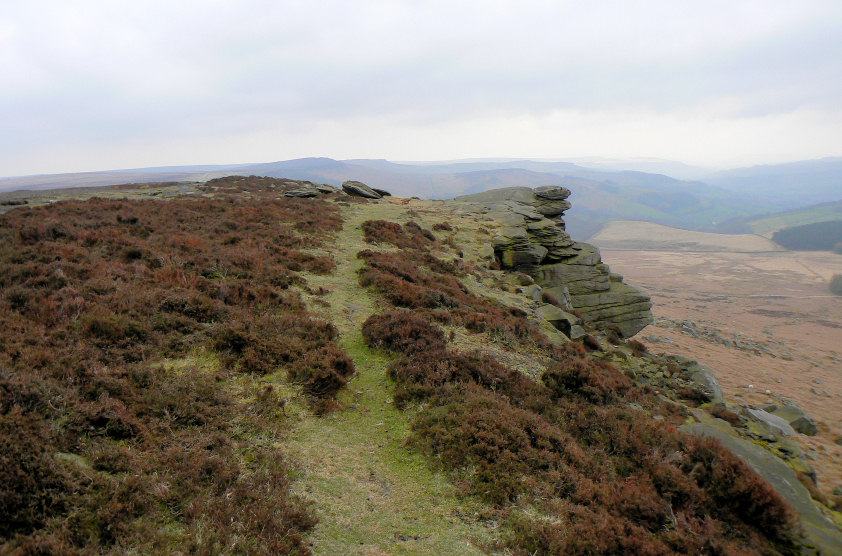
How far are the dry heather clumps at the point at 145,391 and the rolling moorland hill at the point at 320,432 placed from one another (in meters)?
0.04

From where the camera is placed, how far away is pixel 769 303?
9156cm

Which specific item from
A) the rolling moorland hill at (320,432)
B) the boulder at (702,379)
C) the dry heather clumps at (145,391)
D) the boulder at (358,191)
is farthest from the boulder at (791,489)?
the boulder at (358,191)

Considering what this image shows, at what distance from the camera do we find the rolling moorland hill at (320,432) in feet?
17.7

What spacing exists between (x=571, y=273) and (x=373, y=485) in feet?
92.3

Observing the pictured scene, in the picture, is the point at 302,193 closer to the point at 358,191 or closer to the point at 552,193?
the point at 358,191

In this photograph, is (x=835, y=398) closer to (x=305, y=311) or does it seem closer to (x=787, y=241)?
(x=305, y=311)


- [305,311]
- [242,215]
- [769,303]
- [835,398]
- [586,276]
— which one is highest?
[242,215]

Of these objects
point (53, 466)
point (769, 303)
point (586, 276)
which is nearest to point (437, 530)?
point (53, 466)

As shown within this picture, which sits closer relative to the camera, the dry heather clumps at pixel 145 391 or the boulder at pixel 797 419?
the dry heather clumps at pixel 145 391

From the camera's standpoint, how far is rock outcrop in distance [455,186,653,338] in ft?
98.0

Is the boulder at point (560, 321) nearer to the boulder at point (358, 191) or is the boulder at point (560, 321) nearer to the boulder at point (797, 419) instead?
the boulder at point (797, 419)

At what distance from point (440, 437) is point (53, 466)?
6.10m

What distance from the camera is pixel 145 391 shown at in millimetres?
7551

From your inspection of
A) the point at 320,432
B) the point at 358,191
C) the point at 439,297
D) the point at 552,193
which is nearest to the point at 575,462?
the point at 320,432
